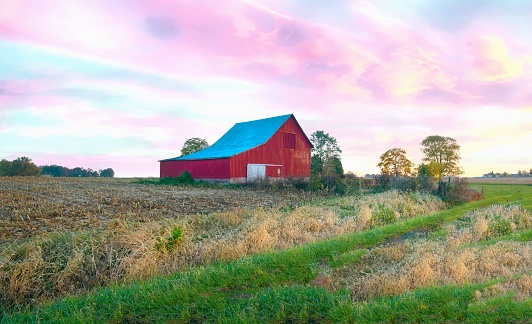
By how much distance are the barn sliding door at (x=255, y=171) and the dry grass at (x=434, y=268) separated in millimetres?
28572

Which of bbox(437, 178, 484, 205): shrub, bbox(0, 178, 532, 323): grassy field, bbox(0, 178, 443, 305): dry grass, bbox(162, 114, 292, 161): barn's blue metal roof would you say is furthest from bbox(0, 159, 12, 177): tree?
bbox(437, 178, 484, 205): shrub

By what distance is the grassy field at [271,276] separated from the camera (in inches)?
246

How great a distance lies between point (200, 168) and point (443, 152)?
47321 millimetres

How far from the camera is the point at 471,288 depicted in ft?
23.4

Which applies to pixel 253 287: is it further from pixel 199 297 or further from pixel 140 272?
pixel 140 272

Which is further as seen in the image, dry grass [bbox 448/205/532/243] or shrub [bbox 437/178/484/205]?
shrub [bbox 437/178/484/205]

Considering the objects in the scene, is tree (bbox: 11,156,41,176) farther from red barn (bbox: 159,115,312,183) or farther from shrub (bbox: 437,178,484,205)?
shrub (bbox: 437,178,484,205)

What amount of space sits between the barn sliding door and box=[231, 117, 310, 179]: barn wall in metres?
0.44

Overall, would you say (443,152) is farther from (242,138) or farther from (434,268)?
(434,268)

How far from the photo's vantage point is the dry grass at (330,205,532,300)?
7.43 meters

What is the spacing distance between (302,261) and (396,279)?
92.5 inches

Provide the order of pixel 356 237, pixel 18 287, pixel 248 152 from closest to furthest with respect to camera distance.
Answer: pixel 18 287 < pixel 356 237 < pixel 248 152

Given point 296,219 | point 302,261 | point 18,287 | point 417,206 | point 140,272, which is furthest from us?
point 417,206

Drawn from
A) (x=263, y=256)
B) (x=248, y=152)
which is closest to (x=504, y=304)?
(x=263, y=256)
